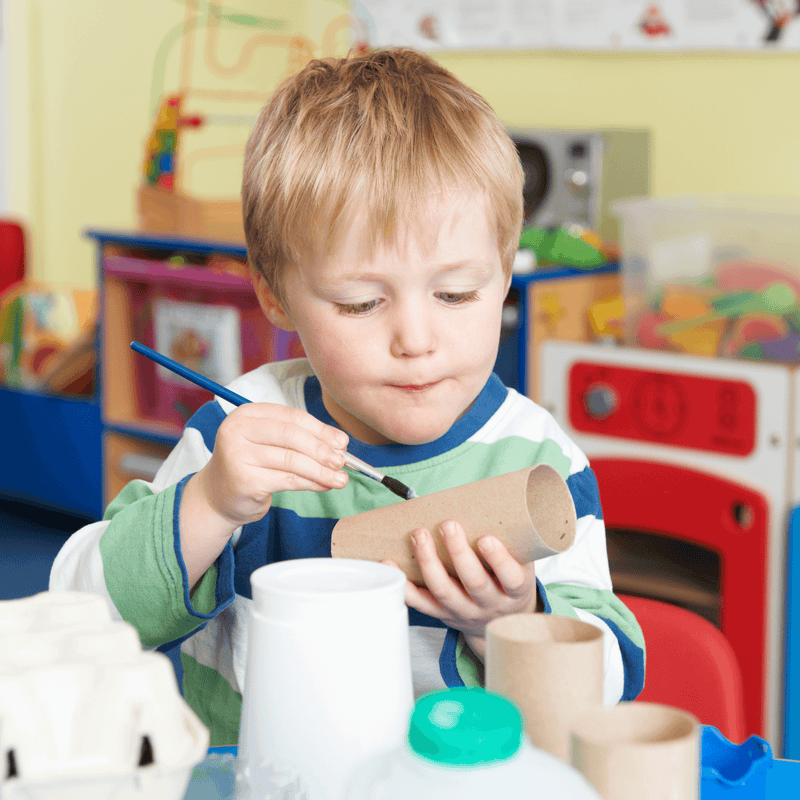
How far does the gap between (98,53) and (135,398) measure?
1.46 metres

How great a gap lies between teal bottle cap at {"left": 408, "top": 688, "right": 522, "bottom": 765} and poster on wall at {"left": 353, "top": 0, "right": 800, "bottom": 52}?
1.92m

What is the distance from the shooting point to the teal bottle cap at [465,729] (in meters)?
0.33

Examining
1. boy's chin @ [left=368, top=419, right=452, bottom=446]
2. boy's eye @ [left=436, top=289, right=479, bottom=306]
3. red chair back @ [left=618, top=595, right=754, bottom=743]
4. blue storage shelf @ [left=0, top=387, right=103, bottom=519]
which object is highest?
boy's eye @ [left=436, top=289, right=479, bottom=306]

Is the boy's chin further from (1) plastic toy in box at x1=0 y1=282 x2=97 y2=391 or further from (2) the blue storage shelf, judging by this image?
(1) plastic toy in box at x1=0 y1=282 x2=97 y2=391

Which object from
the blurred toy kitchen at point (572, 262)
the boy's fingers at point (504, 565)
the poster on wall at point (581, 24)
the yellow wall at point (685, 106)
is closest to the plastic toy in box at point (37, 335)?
the blurred toy kitchen at point (572, 262)

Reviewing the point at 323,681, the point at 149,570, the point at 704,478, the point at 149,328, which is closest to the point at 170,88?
the point at 149,328

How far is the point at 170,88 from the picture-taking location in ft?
10.7

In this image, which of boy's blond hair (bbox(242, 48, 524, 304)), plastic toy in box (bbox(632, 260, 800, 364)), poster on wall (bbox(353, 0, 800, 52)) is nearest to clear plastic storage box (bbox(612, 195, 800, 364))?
plastic toy in box (bbox(632, 260, 800, 364))

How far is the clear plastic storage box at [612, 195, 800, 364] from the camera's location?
1.59 metres

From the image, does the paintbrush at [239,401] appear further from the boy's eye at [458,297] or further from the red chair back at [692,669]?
the red chair back at [692,669]

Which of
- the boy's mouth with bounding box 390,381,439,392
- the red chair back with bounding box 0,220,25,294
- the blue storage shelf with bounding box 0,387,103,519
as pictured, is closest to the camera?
the boy's mouth with bounding box 390,381,439,392

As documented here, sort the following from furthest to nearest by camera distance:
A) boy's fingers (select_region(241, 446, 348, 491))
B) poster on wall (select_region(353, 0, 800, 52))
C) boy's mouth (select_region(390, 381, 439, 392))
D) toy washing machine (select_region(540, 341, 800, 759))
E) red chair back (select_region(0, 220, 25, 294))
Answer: red chair back (select_region(0, 220, 25, 294))
poster on wall (select_region(353, 0, 800, 52))
toy washing machine (select_region(540, 341, 800, 759))
boy's mouth (select_region(390, 381, 439, 392))
boy's fingers (select_region(241, 446, 348, 491))

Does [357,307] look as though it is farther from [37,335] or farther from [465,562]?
[37,335]

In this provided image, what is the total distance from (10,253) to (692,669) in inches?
103
